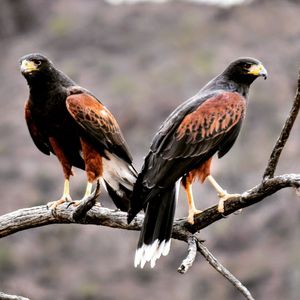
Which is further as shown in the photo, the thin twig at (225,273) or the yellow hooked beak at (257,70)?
the yellow hooked beak at (257,70)

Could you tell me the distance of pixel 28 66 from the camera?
26.6ft

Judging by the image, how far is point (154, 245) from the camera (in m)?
7.16

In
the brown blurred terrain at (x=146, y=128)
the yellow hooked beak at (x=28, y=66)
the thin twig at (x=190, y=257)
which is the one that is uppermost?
the yellow hooked beak at (x=28, y=66)

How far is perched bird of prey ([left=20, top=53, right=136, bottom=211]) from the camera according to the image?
816 centimetres

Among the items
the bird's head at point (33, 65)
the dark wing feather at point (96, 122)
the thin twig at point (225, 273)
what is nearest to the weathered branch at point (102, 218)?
the thin twig at point (225, 273)

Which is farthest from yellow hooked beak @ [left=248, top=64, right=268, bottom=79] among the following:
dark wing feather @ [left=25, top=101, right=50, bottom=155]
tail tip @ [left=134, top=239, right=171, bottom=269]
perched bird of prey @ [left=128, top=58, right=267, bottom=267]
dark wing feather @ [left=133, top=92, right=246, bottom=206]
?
dark wing feather @ [left=25, top=101, right=50, bottom=155]

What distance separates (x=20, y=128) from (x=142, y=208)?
55.3ft

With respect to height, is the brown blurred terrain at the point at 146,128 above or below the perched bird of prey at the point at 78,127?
below

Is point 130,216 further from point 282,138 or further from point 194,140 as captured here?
point 282,138

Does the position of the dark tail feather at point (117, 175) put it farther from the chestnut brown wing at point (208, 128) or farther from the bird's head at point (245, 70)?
the bird's head at point (245, 70)

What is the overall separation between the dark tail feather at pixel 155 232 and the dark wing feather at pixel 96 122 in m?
1.16

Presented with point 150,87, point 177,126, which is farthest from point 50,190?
point 177,126

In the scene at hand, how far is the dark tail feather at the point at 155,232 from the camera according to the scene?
7.16 meters

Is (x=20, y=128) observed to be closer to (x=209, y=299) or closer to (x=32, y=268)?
(x=32, y=268)
